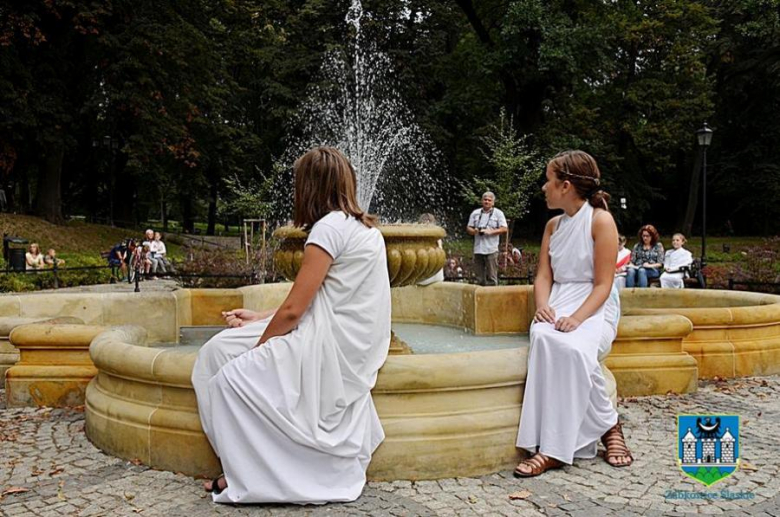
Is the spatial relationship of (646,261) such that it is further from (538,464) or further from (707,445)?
(538,464)

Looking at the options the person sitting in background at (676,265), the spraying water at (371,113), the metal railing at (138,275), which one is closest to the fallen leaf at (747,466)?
the person sitting in background at (676,265)

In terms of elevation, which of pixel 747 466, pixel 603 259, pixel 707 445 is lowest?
pixel 747 466

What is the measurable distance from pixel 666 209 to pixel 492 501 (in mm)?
49201

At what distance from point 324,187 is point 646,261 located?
962 centimetres

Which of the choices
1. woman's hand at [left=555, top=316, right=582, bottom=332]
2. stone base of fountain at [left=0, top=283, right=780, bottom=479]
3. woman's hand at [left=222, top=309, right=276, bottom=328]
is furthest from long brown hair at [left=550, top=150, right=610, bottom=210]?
woman's hand at [left=222, top=309, right=276, bottom=328]

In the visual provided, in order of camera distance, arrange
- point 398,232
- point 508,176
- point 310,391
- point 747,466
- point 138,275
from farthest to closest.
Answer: point 508,176
point 138,275
point 398,232
point 747,466
point 310,391

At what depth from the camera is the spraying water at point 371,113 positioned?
36.0 metres

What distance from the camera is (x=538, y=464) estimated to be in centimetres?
461

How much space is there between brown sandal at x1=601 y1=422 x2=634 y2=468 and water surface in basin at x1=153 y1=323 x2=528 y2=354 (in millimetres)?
2912

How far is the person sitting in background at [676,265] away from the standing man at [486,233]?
275 cm

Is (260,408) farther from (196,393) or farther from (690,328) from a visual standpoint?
(690,328)

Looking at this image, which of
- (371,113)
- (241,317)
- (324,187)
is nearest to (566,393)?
(324,187)

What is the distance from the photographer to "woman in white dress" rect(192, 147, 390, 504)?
4.11 meters

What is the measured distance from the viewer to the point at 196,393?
442 centimetres
